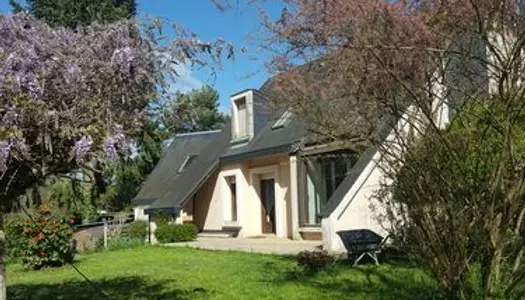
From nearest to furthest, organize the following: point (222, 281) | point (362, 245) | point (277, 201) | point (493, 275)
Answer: point (493, 275)
point (222, 281)
point (362, 245)
point (277, 201)

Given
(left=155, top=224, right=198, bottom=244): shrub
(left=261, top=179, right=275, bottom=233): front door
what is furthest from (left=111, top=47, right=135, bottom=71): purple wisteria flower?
(left=155, top=224, right=198, bottom=244): shrub


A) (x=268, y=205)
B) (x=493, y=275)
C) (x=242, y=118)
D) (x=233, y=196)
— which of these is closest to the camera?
(x=493, y=275)

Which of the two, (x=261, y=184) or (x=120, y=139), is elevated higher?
(x=261, y=184)

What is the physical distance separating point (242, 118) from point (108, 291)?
52.1 feet

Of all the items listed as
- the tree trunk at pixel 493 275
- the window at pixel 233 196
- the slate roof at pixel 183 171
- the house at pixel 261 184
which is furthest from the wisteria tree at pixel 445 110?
the slate roof at pixel 183 171

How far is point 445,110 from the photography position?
24.6ft

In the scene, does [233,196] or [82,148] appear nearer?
[82,148]

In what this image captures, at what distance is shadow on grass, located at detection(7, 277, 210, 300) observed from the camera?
10.7 meters

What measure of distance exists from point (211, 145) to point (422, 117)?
23824 mm

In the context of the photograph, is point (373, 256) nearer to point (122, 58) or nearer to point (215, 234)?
point (122, 58)

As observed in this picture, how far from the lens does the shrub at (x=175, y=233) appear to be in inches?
1000

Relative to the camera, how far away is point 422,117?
7.24 metres

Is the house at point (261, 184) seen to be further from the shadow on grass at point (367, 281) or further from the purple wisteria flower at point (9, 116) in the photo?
the purple wisteria flower at point (9, 116)

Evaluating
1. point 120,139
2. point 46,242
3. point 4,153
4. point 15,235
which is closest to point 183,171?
point 15,235
